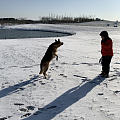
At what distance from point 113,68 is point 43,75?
9.14 feet

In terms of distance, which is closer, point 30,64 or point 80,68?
point 80,68

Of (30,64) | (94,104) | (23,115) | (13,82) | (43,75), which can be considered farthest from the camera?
(30,64)

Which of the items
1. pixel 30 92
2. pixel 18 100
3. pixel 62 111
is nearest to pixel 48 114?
pixel 62 111

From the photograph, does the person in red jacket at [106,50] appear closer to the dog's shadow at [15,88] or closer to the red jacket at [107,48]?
the red jacket at [107,48]

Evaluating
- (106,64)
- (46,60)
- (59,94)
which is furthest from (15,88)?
(106,64)

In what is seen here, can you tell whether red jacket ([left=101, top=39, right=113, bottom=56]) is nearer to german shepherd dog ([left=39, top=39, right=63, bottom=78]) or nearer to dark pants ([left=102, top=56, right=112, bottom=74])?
dark pants ([left=102, top=56, right=112, bottom=74])

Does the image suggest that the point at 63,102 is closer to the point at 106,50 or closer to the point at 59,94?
the point at 59,94

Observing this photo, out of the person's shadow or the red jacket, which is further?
the red jacket

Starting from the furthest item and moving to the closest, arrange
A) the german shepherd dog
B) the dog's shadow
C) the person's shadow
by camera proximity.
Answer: the german shepherd dog
the dog's shadow
the person's shadow

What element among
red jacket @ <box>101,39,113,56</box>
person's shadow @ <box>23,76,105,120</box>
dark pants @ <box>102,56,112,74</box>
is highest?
red jacket @ <box>101,39,113,56</box>

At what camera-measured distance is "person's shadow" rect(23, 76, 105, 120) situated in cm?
460

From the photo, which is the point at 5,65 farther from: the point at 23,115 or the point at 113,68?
the point at 23,115

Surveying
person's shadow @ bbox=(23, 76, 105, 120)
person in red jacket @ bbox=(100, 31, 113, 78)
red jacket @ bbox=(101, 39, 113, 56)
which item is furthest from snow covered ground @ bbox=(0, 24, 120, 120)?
red jacket @ bbox=(101, 39, 113, 56)

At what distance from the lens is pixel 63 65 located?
9.25m
